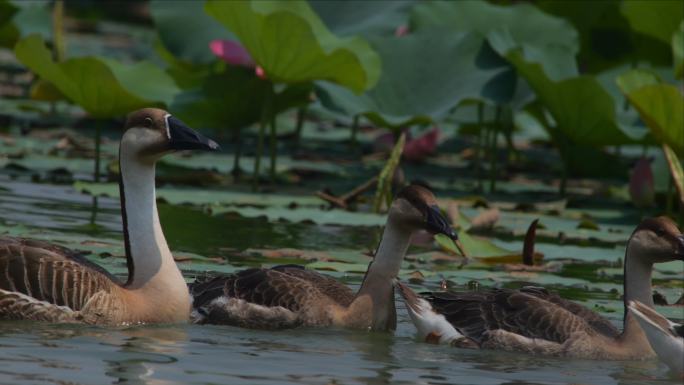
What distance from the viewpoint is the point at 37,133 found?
52.1 feet

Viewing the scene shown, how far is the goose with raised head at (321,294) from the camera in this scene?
827cm

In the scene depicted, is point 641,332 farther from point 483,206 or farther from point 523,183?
point 523,183

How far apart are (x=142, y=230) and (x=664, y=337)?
2.61 meters

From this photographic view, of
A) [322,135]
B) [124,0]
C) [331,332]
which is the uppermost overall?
[124,0]

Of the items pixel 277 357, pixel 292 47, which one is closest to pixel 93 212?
pixel 292 47

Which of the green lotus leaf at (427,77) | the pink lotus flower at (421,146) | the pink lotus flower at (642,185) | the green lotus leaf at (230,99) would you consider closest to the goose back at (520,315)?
the pink lotus flower at (642,185)

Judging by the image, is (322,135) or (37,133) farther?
(322,135)

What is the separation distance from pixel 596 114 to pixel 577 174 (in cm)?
277

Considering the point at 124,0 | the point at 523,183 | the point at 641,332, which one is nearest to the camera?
the point at 641,332

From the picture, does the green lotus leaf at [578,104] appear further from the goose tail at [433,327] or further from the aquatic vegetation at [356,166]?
the goose tail at [433,327]

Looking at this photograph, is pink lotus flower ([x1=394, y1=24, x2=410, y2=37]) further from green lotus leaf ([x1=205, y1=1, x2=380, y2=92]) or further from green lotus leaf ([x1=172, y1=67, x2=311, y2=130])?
green lotus leaf ([x1=205, y1=1, x2=380, y2=92])

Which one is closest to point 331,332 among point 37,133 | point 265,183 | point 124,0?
point 265,183

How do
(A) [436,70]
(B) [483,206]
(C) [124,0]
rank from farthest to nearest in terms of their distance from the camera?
(C) [124,0], (A) [436,70], (B) [483,206]

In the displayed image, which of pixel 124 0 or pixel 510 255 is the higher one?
pixel 124 0
